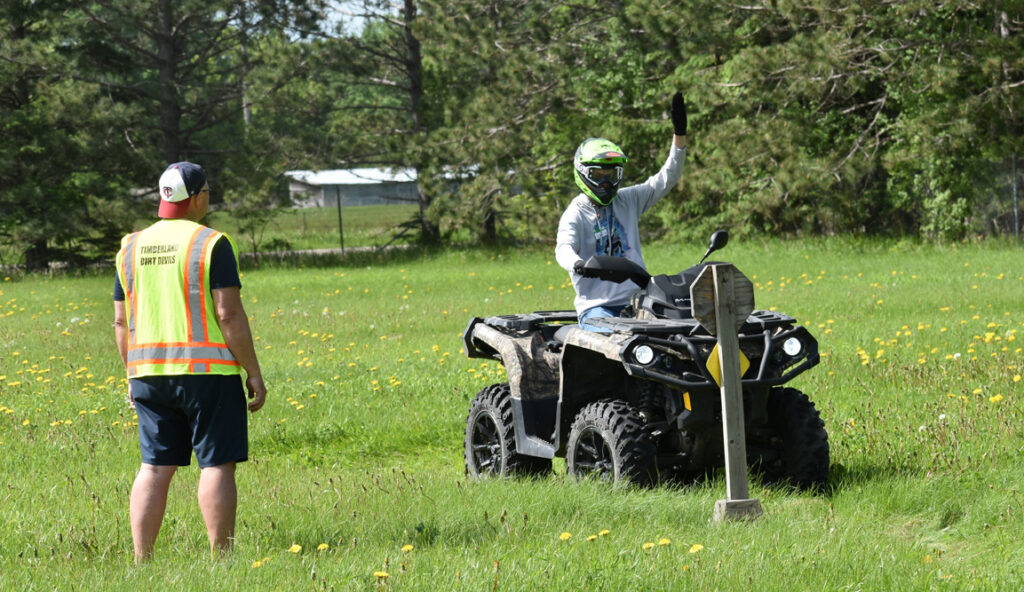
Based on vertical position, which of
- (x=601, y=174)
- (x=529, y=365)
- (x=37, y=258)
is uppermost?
(x=601, y=174)

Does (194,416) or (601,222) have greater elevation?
(601,222)

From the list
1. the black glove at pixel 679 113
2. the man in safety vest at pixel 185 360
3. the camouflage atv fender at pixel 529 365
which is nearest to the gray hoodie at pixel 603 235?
the black glove at pixel 679 113

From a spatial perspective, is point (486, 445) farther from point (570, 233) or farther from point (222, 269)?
point (222, 269)

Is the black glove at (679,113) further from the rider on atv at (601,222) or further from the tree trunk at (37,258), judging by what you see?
the tree trunk at (37,258)

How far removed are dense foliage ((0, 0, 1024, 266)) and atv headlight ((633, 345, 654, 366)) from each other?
59.2ft

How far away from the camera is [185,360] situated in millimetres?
4605

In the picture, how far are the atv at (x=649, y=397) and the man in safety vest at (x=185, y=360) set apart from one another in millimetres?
1709

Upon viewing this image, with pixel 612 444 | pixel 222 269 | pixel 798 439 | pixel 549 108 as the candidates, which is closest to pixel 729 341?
pixel 612 444

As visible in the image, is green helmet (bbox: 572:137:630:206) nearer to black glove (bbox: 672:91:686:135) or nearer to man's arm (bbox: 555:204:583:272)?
man's arm (bbox: 555:204:583:272)

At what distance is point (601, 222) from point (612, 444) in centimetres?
141

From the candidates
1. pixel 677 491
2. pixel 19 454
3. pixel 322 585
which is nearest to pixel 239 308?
pixel 322 585

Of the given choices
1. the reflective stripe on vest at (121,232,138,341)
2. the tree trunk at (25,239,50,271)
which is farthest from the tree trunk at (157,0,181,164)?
the reflective stripe on vest at (121,232,138,341)

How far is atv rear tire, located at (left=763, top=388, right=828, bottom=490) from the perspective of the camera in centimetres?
596

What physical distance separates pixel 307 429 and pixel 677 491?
3583 millimetres
